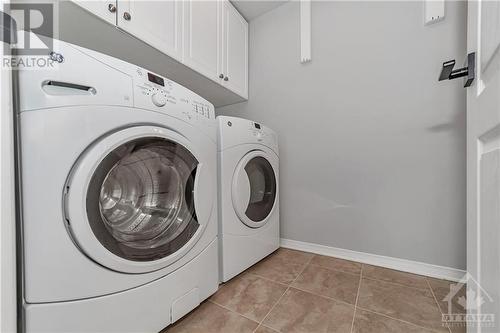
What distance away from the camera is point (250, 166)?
1110 millimetres

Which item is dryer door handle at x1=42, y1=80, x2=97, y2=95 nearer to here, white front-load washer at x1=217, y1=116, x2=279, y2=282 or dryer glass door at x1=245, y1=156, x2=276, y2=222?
white front-load washer at x1=217, y1=116, x2=279, y2=282

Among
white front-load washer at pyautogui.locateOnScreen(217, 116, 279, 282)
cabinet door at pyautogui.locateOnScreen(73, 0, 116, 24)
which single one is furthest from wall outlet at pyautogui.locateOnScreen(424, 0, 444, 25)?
cabinet door at pyautogui.locateOnScreen(73, 0, 116, 24)

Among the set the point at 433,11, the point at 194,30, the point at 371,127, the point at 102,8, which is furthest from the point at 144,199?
the point at 433,11

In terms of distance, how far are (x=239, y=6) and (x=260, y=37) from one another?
25 centimetres

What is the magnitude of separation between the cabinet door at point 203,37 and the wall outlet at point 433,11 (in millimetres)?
1148

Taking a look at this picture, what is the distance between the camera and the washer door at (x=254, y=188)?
99 centimetres

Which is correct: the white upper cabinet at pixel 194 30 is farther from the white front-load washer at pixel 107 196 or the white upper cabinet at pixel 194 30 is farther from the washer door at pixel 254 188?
the washer door at pixel 254 188

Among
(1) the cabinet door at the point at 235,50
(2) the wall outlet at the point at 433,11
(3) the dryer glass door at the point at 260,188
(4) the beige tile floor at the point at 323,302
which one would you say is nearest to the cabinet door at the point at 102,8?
(1) the cabinet door at the point at 235,50

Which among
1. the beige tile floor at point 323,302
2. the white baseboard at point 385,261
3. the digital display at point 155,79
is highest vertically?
the digital display at point 155,79

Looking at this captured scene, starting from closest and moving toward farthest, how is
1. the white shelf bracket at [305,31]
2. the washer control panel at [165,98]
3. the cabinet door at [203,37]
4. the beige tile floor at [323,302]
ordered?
the washer control panel at [165,98] → the beige tile floor at [323,302] → the cabinet door at [203,37] → the white shelf bracket at [305,31]

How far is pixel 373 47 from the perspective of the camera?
1.16 m

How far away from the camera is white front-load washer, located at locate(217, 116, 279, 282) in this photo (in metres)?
0.93

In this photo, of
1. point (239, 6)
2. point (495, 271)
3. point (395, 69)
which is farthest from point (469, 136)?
point (239, 6)

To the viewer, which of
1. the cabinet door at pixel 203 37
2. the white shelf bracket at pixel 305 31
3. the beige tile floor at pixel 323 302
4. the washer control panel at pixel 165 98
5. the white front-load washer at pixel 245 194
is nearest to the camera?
the washer control panel at pixel 165 98
